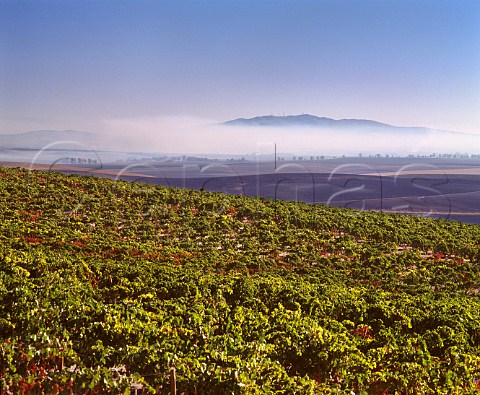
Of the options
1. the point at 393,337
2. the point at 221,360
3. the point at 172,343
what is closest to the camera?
the point at 221,360

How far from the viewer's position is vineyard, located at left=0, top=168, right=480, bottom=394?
10.3 m

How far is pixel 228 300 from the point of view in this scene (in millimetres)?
18297

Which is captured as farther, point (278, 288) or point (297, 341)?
point (278, 288)

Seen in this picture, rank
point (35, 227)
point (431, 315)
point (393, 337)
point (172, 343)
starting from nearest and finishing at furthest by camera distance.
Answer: point (172, 343), point (393, 337), point (431, 315), point (35, 227)

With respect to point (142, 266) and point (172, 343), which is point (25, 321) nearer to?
point (172, 343)

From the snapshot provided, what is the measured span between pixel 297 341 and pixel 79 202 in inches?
1276

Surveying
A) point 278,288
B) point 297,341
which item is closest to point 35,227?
point 278,288

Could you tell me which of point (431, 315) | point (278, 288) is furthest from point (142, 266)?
point (431, 315)

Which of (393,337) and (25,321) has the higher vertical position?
(25,321)

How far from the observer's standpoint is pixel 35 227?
30.8 m

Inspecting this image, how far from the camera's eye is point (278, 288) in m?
19.0

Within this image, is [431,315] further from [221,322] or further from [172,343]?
[172,343]

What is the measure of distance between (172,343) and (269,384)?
3.02 m

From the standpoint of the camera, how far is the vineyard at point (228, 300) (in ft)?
33.8
